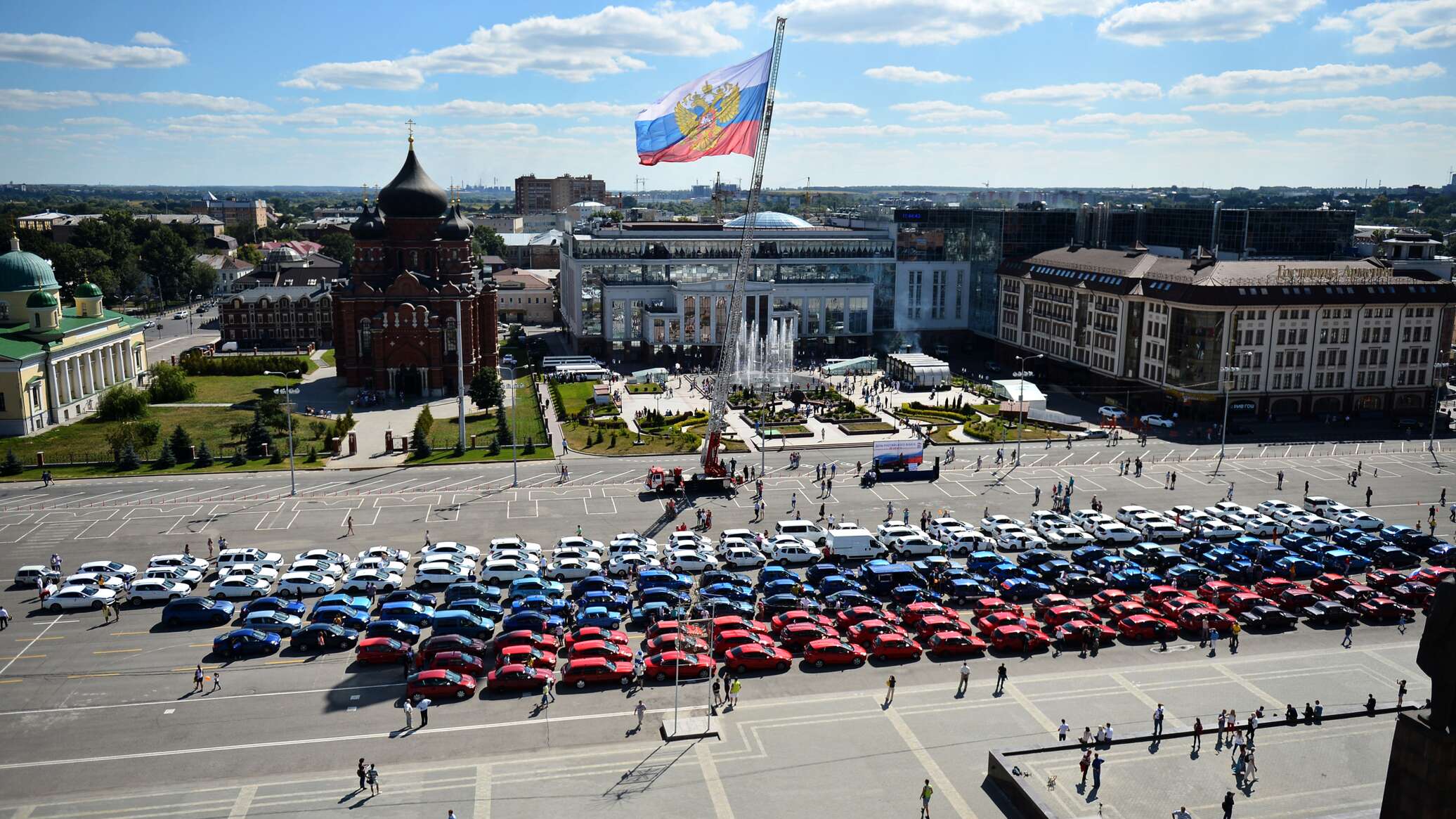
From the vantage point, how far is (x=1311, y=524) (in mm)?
65000

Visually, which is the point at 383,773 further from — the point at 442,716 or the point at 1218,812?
the point at 1218,812

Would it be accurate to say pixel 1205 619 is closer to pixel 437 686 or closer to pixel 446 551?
pixel 437 686

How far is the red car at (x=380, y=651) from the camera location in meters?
45.1

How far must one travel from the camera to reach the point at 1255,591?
54.6 m

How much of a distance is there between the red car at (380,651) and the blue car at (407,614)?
143 inches

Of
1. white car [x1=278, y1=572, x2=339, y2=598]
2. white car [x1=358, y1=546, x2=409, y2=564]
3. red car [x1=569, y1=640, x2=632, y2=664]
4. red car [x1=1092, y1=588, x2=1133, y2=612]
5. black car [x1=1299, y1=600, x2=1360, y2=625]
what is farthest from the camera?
white car [x1=358, y1=546, x2=409, y2=564]

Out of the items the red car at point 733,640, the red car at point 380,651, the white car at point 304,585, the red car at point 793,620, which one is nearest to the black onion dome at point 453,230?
the white car at point 304,585

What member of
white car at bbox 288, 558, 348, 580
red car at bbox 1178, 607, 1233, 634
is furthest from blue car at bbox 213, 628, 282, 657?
red car at bbox 1178, 607, 1233, 634

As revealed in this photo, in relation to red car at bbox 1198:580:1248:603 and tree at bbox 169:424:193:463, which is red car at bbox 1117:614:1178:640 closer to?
red car at bbox 1198:580:1248:603

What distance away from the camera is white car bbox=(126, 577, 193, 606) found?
51844 millimetres

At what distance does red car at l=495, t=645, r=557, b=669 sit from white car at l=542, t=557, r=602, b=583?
10461 mm

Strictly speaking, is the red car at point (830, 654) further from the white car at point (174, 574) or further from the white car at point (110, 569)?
the white car at point (110, 569)

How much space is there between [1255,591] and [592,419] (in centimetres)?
5624

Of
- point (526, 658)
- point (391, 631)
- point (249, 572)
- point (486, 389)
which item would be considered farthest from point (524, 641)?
point (486, 389)
